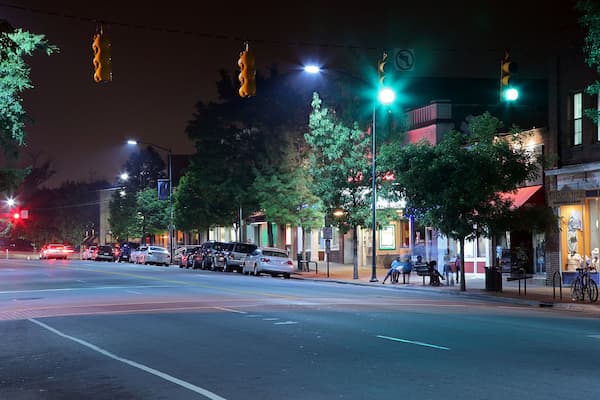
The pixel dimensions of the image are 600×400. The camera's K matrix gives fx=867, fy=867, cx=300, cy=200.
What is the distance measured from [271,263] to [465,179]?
15971mm

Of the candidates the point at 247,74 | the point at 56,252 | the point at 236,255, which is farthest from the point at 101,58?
the point at 56,252

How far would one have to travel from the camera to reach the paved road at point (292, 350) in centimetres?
995

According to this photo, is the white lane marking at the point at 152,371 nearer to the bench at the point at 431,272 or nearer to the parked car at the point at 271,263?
the bench at the point at 431,272

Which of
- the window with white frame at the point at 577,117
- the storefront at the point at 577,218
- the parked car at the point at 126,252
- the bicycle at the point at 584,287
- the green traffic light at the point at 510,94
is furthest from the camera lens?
the parked car at the point at 126,252

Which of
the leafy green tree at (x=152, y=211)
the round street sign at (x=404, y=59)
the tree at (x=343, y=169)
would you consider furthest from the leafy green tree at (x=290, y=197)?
the leafy green tree at (x=152, y=211)

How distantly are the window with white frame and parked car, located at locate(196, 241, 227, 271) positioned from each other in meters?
23.3

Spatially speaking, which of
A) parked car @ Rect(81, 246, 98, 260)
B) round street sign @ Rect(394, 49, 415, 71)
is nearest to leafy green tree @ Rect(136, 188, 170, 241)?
parked car @ Rect(81, 246, 98, 260)

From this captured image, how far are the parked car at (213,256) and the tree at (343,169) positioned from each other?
33.9 ft

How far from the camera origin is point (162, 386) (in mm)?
10227

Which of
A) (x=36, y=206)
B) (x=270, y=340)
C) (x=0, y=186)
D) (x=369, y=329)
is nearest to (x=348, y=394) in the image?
(x=270, y=340)

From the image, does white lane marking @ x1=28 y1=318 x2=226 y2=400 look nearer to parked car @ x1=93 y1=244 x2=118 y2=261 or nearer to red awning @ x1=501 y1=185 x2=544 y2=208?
red awning @ x1=501 y1=185 x2=544 y2=208

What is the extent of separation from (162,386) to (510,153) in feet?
73.1

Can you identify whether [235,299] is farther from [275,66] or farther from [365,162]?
[275,66]

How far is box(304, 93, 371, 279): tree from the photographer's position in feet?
134
